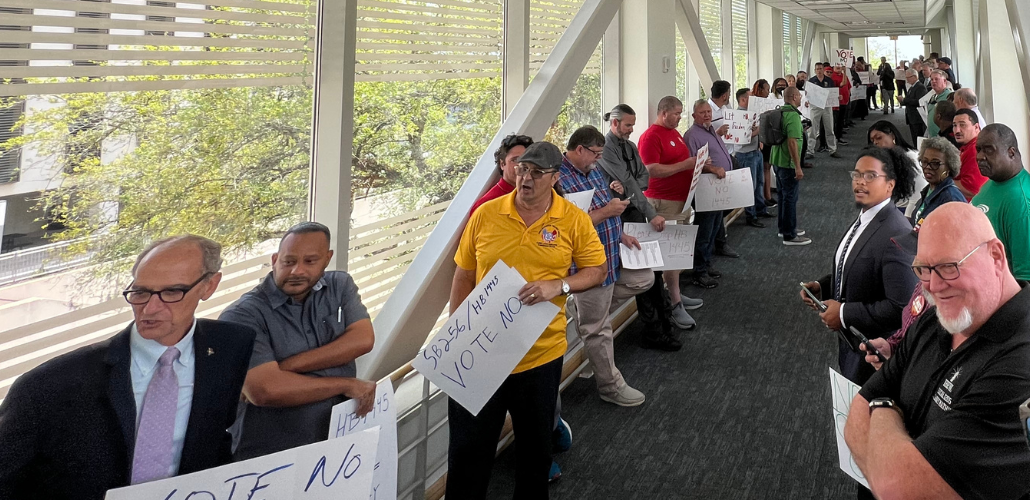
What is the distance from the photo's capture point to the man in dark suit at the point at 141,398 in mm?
1158

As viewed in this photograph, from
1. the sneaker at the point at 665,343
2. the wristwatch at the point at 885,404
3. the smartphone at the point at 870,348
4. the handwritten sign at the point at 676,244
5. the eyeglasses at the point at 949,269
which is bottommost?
the sneaker at the point at 665,343

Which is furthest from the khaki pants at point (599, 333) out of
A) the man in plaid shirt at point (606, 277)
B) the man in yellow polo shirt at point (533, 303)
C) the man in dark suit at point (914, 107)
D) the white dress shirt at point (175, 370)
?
the man in dark suit at point (914, 107)

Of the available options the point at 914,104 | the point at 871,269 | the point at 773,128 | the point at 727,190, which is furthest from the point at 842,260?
the point at 914,104

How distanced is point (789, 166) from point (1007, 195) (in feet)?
11.7

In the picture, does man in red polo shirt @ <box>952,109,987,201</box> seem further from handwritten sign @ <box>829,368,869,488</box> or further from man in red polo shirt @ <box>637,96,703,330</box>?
handwritten sign @ <box>829,368,869,488</box>

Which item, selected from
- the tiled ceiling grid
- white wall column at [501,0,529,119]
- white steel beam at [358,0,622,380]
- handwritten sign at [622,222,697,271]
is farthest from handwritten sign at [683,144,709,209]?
the tiled ceiling grid

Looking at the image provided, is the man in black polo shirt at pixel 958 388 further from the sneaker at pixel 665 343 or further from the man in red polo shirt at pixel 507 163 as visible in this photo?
the sneaker at pixel 665 343

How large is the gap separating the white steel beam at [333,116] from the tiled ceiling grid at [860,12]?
425 inches

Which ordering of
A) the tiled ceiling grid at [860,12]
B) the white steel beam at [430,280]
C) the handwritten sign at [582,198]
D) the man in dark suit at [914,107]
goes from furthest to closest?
1. the tiled ceiling grid at [860,12]
2. the man in dark suit at [914,107]
3. the handwritten sign at [582,198]
4. the white steel beam at [430,280]

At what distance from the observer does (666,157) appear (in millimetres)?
4418

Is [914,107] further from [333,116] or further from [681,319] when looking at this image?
[333,116]

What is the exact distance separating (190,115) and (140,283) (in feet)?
2.64

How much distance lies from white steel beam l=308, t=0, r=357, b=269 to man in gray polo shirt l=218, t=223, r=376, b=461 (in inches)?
22.0

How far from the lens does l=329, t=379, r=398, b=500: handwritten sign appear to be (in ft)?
5.83
